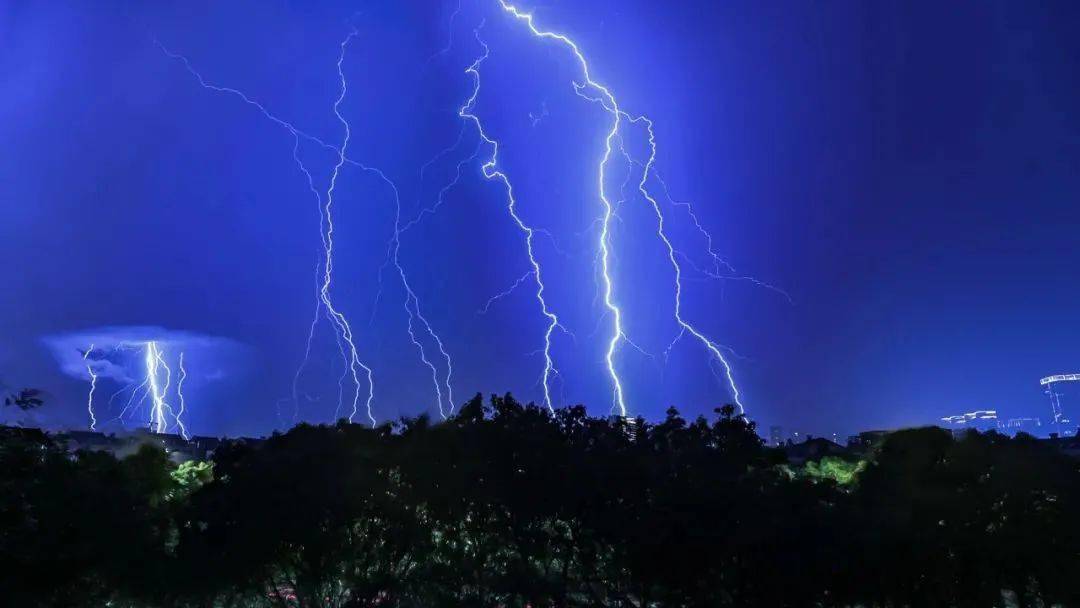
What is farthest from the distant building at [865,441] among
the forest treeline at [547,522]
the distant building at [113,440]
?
the distant building at [113,440]

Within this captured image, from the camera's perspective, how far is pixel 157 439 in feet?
28.7

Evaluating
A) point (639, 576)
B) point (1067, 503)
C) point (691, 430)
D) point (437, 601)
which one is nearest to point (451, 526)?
point (437, 601)

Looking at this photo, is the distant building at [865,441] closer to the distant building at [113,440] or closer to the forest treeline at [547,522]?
the forest treeline at [547,522]

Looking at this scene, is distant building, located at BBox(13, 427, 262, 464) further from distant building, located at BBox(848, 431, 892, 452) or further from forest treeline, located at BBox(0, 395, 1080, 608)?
distant building, located at BBox(848, 431, 892, 452)

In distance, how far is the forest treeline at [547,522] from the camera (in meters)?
6.44

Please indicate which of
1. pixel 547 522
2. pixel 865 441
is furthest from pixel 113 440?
pixel 865 441

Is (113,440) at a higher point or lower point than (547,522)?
higher

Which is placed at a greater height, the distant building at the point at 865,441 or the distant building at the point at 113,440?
the distant building at the point at 113,440

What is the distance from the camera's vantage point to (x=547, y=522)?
7125 millimetres

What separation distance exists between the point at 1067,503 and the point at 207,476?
9.29m

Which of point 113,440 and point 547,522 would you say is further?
point 113,440

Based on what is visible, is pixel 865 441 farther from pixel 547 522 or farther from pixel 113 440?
pixel 113 440

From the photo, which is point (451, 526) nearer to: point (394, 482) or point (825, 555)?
point (394, 482)

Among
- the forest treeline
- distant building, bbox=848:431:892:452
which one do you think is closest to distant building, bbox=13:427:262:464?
the forest treeline
